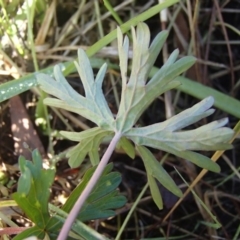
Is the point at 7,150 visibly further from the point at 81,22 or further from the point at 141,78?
the point at 141,78

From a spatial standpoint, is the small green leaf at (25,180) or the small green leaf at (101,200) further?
the small green leaf at (101,200)

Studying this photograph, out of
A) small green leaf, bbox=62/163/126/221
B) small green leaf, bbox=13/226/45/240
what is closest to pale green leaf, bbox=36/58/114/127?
small green leaf, bbox=62/163/126/221

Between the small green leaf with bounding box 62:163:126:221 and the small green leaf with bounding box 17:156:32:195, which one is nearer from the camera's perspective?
the small green leaf with bounding box 17:156:32:195

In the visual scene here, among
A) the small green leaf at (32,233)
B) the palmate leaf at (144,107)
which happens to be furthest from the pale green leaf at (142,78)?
the small green leaf at (32,233)

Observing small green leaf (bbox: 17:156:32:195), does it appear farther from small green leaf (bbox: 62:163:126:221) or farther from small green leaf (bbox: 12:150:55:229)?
small green leaf (bbox: 62:163:126:221)

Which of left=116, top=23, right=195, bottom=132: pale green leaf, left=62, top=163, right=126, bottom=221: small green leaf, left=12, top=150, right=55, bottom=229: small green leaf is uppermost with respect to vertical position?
left=116, top=23, right=195, bottom=132: pale green leaf

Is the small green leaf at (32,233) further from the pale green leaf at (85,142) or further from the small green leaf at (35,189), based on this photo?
the pale green leaf at (85,142)

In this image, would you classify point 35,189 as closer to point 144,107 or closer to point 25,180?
point 25,180

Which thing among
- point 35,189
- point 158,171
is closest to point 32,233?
point 35,189

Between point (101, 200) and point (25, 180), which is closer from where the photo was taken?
point (25, 180)
